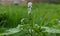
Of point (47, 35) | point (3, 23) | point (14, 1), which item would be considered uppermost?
point (47, 35)

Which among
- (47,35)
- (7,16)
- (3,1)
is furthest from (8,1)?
(47,35)

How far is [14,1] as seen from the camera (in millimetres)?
10602

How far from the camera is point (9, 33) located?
1.76 m

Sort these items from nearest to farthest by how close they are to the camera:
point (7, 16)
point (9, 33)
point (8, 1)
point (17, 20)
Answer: point (9, 33) < point (17, 20) < point (7, 16) < point (8, 1)

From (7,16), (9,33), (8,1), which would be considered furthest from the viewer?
(8,1)

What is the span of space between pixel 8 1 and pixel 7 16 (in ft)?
22.1

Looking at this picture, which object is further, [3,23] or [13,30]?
[3,23]

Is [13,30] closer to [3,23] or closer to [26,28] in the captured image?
[26,28]

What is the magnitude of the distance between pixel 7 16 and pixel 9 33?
1775 mm

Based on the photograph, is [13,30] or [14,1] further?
[14,1]

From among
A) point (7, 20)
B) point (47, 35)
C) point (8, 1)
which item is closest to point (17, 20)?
point (7, 20)

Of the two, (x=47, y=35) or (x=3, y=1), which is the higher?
(x=47, y=35)

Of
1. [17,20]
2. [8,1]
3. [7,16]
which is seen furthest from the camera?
[8,1]

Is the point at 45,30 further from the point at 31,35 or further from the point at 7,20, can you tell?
the point at 7,20
